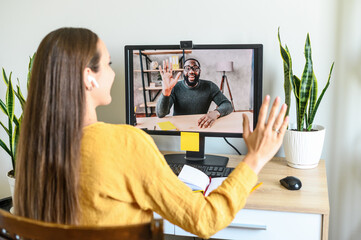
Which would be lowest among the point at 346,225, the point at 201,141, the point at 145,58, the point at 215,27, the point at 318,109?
the point at 346,225

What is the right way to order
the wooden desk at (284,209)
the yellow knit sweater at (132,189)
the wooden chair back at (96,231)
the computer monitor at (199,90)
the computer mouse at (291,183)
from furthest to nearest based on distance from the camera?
the computer monitor at (199,90)
the computer mouse at (291,183)
the wooden desk at (284,209)
the yellow knit sweater at (132,189)
the wooden chair back at (96,231)

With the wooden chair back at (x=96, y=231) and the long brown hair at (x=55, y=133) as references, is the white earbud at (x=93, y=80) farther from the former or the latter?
the wooden chair back at (x=96, y=231)

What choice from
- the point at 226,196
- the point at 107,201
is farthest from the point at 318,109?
the point at 107,201

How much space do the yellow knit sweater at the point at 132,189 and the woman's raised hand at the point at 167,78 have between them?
869 millimetres

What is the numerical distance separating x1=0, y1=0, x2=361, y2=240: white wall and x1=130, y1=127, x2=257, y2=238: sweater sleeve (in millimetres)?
1041

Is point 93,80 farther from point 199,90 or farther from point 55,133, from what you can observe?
point 199,90

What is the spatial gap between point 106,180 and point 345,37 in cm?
138

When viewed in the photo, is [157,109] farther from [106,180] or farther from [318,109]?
[106,180]

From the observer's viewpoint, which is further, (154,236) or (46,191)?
(46,191)

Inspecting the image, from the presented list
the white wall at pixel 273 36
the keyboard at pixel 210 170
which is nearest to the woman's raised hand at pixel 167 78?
the white wall at pixel 273 36

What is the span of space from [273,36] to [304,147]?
21.7 inches

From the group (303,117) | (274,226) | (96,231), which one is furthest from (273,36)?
(96,231)

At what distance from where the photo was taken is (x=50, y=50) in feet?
3.16

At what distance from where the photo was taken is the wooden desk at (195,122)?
1.82 meters
